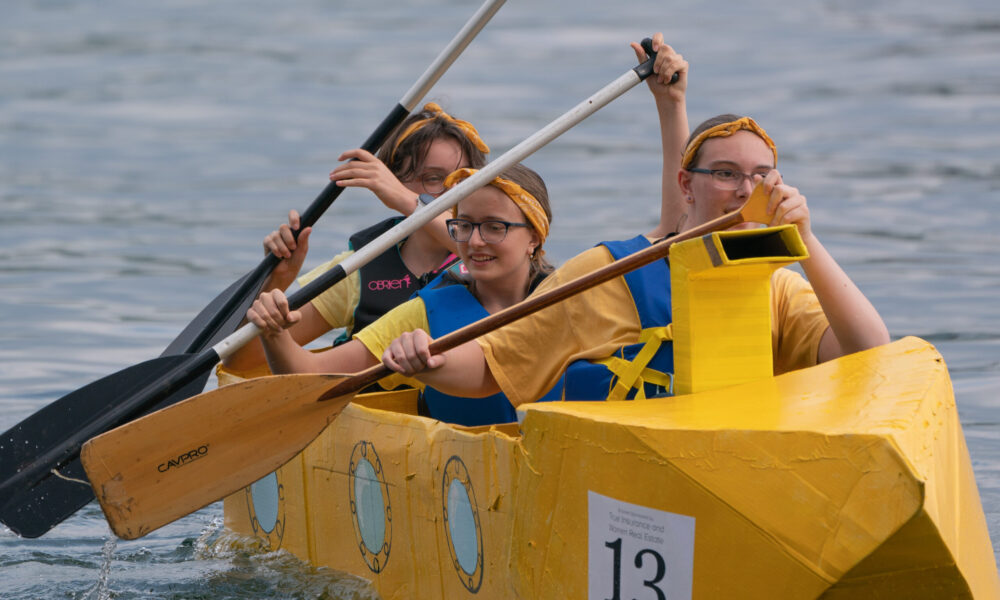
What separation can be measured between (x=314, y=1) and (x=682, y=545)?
1051 inches

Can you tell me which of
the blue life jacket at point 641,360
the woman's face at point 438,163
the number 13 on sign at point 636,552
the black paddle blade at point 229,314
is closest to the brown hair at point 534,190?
the blue life jacket at point 641,360

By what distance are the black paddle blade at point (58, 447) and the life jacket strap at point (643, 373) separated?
52.2 inches

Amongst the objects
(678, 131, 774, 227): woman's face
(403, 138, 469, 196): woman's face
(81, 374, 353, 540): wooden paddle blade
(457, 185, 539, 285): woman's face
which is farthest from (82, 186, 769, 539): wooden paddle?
(403, 138, 469, 196): woman's face

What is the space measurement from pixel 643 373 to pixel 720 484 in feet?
2.42

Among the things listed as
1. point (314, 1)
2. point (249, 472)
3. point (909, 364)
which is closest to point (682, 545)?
point (909, 364)

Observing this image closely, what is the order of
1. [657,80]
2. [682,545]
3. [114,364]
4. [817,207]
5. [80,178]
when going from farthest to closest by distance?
[80,178] < [817,207] < [114,364] < [657,80] < [682,545]

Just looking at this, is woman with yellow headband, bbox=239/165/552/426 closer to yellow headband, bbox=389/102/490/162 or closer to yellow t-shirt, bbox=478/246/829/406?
yellow t-shirt, bbox=478/246/829/406

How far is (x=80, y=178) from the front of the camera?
1464 cm

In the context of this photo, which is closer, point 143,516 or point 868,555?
point 868,555

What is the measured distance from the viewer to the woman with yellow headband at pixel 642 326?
3000 millimetres

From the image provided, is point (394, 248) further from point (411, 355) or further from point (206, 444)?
point (411, 355)

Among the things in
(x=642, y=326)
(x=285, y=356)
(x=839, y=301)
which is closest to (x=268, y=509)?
(x=285, y=356)

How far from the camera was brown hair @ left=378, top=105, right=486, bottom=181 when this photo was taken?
4.31m

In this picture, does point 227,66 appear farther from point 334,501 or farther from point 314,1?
point 334,501
